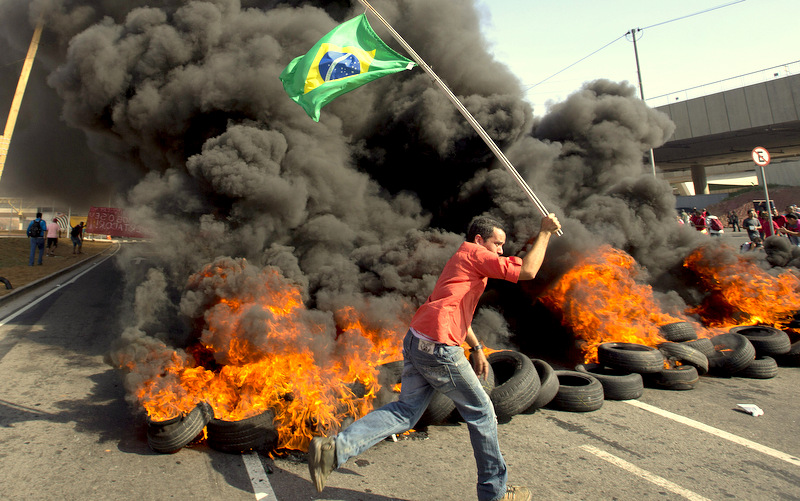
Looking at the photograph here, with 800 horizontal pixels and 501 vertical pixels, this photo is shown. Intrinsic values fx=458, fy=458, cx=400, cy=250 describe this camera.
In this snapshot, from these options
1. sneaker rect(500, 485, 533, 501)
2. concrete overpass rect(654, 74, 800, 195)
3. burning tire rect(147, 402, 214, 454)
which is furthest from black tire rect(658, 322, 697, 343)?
concrete overpass rect(654, 74, 800, 195)

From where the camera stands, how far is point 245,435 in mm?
3525

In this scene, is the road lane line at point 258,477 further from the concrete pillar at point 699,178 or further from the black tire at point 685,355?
the concrete pillar at point 699,178

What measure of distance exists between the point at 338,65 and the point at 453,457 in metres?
3.97

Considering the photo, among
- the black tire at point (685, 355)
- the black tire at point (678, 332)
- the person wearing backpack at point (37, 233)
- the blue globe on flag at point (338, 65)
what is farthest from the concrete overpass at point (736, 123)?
the person wearing backpack at point (37, 233)

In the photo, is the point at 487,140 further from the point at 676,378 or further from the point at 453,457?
the point at 676,378

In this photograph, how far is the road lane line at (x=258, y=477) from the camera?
2.98m

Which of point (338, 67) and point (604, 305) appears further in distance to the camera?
point (604, 305)

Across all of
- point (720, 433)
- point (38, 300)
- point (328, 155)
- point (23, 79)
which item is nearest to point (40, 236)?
point (38, 300)

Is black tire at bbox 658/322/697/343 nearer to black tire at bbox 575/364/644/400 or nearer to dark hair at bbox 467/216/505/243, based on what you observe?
black tire at bbox 575/364/644/400

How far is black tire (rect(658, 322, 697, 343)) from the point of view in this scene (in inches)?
231

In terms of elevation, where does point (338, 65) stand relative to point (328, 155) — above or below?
below

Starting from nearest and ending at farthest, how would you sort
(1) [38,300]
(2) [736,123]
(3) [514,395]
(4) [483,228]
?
(4) [483,228] → (3) [514,395] → (1) [38,300] → (2) [736,123]

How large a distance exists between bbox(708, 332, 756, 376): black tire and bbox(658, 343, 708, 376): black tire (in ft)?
0.78

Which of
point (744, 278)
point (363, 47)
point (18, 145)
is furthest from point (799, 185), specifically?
point (18, 145)
